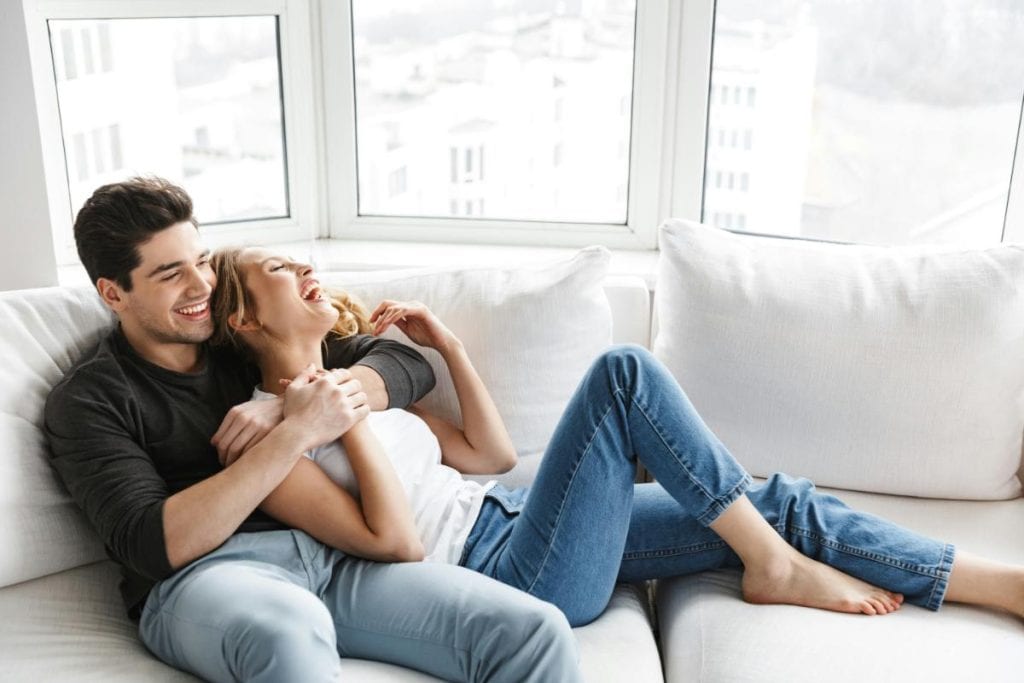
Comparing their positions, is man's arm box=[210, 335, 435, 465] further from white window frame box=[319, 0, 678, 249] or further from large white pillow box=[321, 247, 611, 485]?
white window frame box=[319, 0, 678, 249]

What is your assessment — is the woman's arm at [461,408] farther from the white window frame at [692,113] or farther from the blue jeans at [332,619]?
the white window frame at [692,113]

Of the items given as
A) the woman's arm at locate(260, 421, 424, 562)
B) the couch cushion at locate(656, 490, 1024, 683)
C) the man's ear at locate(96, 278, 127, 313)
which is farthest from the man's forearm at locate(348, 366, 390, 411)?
the couch cushion at locate(656, 490, 1024, 683)

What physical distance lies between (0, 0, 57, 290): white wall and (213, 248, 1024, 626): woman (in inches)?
21.3

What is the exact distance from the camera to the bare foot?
5.50ft

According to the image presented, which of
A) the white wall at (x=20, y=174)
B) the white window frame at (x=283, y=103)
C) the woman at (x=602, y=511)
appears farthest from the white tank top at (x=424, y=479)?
the white window frame at (x=283, y=103)

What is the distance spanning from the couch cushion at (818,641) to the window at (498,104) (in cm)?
128

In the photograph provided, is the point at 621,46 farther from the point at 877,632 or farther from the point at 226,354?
the point at 877,632

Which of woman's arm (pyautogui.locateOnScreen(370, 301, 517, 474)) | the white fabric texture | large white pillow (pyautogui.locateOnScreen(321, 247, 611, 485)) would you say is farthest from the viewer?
large white pillow (pyautogui.locateOnScreen(321, 247, 611, 485))

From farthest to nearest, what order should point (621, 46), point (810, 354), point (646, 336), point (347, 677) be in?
1. point (621, 46)
2. point (646, 336)
3. point (810, 354)
4. point (347, 677)

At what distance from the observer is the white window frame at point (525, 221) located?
2.62m

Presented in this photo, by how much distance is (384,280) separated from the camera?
208cm

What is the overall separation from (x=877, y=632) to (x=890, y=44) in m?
1.44

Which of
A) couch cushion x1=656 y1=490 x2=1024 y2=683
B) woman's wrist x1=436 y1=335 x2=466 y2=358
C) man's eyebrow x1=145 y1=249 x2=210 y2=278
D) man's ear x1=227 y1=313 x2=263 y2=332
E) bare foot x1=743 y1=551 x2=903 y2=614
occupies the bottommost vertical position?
couch cushion x1=656 y1=490 x2=1024 y2=683

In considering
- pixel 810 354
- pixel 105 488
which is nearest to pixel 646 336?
pixel 810 354
